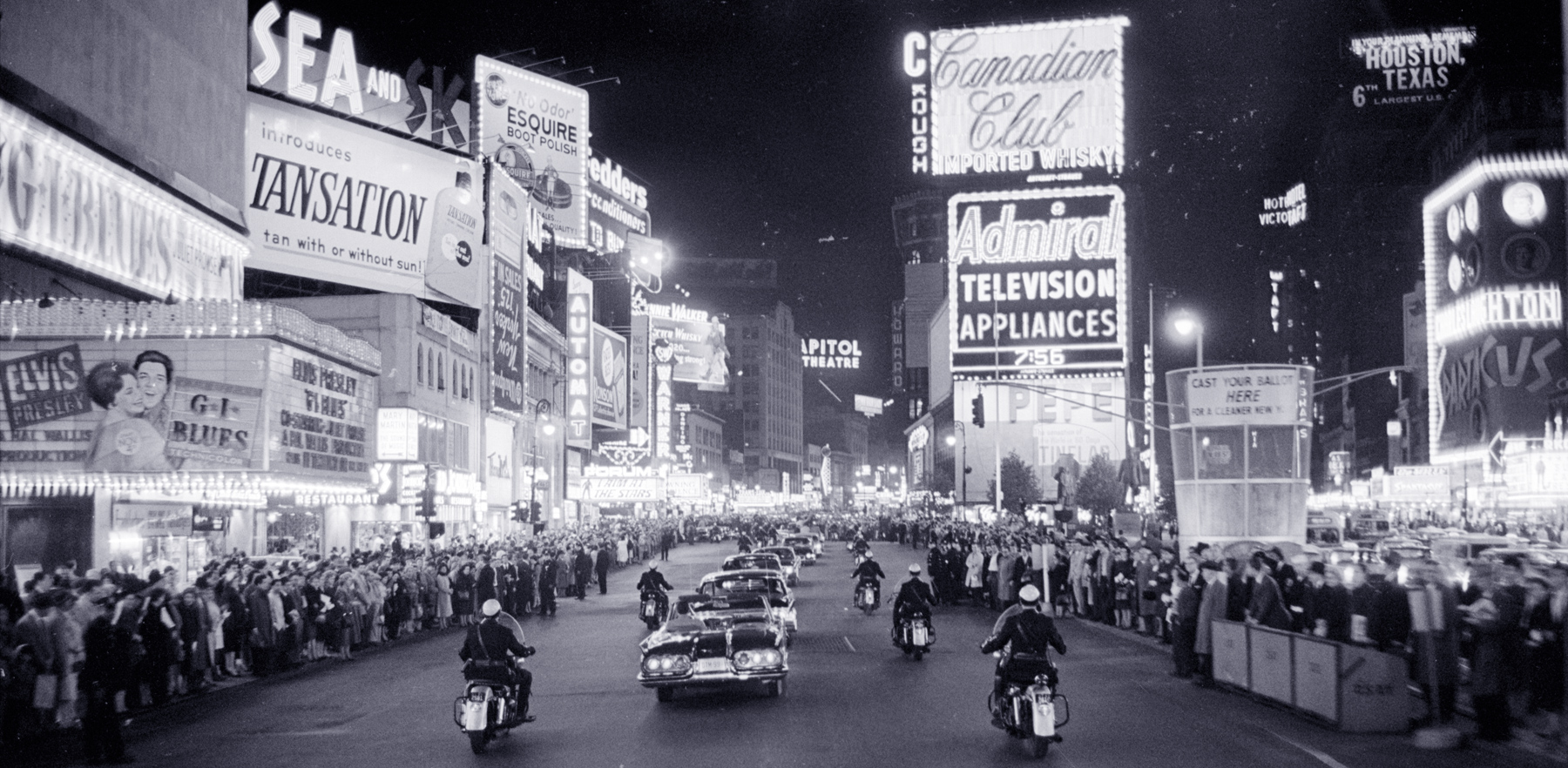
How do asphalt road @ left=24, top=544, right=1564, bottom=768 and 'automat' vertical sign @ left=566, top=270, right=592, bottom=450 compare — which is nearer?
asphalt road @ left=24, top=544, right=1564, bottom=768

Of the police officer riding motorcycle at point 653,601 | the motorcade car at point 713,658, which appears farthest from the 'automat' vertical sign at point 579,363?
the motorcade car at point 713,658

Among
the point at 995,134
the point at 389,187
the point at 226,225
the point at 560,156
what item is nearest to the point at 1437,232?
the point at 995,134

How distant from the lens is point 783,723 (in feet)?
49.9

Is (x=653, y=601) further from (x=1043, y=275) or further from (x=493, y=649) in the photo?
(x=1043, y=275)

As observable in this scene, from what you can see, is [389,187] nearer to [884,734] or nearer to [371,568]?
[371,568]

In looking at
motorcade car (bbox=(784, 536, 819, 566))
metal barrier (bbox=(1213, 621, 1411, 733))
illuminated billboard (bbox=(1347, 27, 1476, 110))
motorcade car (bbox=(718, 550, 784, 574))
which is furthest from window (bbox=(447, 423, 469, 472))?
illuminated billboard (bbox=(1347, 27, 1476, 110))

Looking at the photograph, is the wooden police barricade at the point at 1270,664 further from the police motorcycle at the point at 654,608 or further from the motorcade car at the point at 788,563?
the motorcade car at the point at 788,563

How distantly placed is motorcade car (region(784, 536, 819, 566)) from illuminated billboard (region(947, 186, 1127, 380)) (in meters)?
24.4

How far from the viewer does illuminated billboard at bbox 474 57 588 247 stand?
8019cm

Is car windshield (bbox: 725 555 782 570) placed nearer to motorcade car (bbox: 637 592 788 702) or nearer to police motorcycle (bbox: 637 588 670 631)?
police motorcycle (bbox: 637 588 670 631)

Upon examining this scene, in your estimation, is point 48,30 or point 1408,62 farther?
point 1408,62

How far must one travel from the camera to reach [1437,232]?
9288 centimetres

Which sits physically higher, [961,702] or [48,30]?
[48,30]

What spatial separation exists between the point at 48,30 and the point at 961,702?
25.6m
